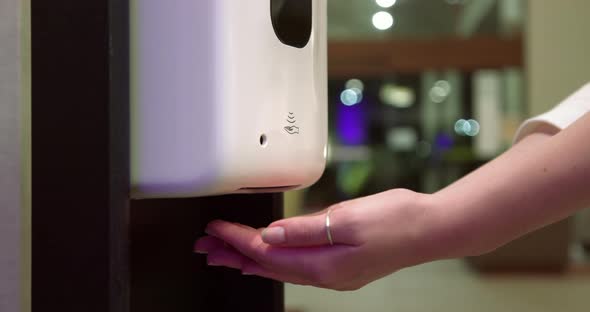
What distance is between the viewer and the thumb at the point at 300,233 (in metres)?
0.48

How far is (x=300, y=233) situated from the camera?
482mm

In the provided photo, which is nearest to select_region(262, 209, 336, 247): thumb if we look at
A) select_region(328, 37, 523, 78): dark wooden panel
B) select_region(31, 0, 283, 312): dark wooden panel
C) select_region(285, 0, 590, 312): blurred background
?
select_region(31, 0, 283, 312): dark wooden panel

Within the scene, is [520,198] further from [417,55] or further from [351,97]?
[351,97]

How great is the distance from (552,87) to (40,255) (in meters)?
2.81

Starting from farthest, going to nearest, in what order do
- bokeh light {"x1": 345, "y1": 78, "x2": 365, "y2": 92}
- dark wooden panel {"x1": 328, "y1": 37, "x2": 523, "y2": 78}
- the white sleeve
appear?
bokeh light {"x1": 345, "y1": 78, "x2": 365, "y2": 92} → dark wooden panel {"x1": 328, "y1": 37, "x2": 523, "y2": 78} → the white sleeve

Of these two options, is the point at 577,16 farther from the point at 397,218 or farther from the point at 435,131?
the point at 397,218

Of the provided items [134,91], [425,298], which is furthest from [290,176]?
[425,298]

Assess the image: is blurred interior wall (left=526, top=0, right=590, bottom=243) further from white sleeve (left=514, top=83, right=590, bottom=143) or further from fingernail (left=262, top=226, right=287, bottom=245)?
fingernail (left=262, top=226, right=287, bottom=245)

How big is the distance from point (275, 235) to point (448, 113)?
3440 millimetres

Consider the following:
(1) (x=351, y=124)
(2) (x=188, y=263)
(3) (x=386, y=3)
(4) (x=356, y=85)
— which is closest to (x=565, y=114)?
(2) (x=188, y=263)

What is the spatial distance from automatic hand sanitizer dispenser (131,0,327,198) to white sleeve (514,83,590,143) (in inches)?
11.9

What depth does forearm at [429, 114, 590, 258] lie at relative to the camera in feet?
1.59

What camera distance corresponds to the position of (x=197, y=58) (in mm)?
491

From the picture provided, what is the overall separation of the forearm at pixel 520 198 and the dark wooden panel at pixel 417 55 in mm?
2569
